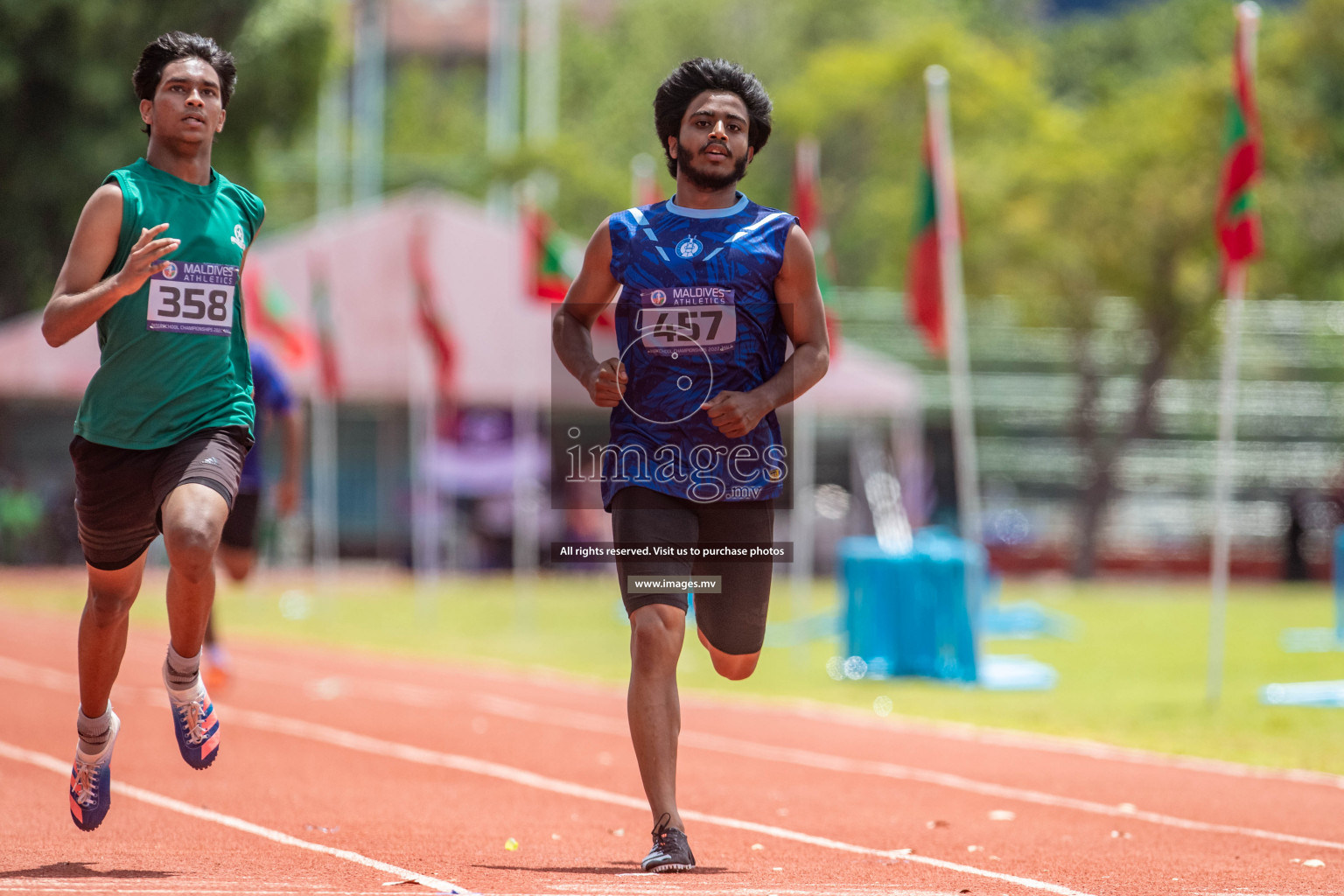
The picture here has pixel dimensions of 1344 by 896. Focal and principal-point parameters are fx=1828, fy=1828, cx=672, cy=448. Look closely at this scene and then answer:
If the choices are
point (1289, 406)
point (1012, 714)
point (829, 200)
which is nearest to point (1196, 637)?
point (1012, 714)

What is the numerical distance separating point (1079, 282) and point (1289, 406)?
299 inches

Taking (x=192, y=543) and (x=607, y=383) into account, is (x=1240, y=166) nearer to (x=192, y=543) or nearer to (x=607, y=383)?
(x=607, y=383)

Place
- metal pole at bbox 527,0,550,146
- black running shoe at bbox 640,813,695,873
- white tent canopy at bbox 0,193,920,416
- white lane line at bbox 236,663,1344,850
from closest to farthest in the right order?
black running shoe at bbox 640,813,695,873 < white lane line at bbox 236,663,1344,850 < white tent canopy at bbox 0,193,920,416 < metal pole at bbox 527,0,550,146

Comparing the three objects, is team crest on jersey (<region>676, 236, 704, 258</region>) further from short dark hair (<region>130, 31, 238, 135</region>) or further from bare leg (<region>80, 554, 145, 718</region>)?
bare leg (<region>80, 554, 145, 718</region>)

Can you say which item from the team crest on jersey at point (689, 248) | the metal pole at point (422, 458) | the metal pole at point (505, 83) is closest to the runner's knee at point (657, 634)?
the team crest on jersey at point (689, 248)

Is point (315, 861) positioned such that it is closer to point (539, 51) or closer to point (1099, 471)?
point (1099, 471)

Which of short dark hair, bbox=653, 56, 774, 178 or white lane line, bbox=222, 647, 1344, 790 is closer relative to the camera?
short dark hair, bbox=653, 56, 774, 178

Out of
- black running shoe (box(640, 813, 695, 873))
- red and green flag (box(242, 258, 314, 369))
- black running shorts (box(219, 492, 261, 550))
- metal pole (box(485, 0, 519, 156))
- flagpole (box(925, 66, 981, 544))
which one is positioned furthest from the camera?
metal pole (box(485, 0, 519, 156))

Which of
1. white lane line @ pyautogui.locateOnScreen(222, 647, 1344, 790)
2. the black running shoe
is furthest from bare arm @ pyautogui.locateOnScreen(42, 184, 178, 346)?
white lane line @ pyautogui.locateOnScreen(222, 647, 1344, 790)

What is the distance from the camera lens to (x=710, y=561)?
18.2 feet

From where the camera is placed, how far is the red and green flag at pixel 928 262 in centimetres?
1482

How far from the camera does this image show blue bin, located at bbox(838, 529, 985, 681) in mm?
13984

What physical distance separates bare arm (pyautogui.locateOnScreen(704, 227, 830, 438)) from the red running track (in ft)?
4.51

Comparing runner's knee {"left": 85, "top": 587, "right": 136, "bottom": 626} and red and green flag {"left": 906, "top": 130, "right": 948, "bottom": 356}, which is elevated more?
red and green flag {"left": 906, "top": 130, "right": 948, "bottom": 356}
